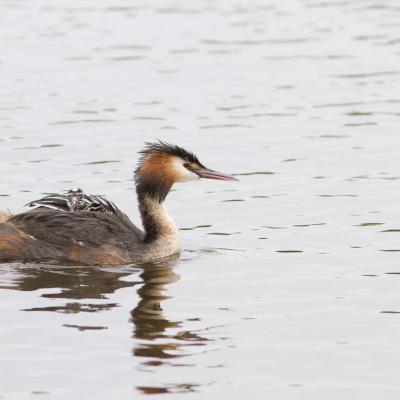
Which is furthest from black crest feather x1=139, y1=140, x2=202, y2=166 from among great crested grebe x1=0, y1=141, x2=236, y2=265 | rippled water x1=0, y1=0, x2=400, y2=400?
rippled water x1=0, y1=0, x2=400, y2=400

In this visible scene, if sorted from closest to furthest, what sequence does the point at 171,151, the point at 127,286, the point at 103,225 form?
1. the point at 127,286
2. the point at 103,225
3. the point at 171,151

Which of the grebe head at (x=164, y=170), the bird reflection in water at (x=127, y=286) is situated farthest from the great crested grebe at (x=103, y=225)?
the bird reflection in water at (x=127, y=286)

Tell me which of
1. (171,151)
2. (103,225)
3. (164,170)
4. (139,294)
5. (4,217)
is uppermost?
(171,151)

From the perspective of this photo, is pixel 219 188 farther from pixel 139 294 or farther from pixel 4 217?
pixel 139 294

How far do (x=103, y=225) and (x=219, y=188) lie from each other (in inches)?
127

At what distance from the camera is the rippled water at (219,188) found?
1029 cm

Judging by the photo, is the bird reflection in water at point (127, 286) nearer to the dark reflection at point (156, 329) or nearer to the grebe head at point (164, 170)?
the dark reflection at point (156, 329)

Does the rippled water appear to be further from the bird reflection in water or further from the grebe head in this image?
the grebe head

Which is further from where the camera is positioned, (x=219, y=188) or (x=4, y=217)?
(x=219, y=188)

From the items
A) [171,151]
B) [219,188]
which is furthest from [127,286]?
[219,188]

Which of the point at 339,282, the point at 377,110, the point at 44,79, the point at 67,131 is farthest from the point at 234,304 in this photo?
the point at 44,79

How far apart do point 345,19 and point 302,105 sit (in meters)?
7.36

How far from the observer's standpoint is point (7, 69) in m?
23.7

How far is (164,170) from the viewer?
14.2 m
